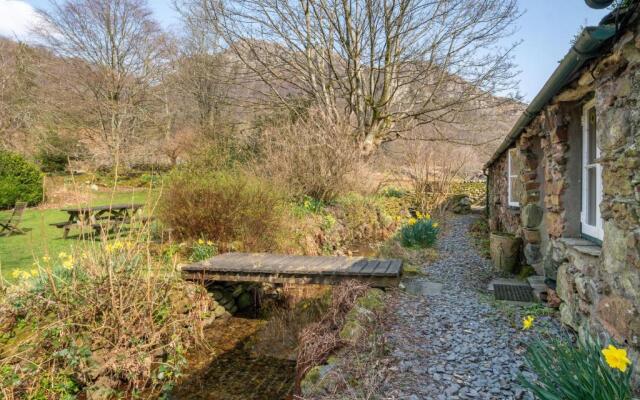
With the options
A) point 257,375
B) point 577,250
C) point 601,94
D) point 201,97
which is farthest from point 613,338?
point 201,97

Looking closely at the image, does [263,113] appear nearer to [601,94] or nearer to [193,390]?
[193,390]

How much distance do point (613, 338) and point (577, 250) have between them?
0.94 meters

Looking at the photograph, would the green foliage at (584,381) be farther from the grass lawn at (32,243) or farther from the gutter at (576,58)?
the grass lawn at (32,243)

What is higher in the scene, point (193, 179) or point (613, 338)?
point (193, 179)

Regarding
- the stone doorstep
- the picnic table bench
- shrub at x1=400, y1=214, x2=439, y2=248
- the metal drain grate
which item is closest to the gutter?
the stone doorstep

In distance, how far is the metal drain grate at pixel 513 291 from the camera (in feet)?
15.3

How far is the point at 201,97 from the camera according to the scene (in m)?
16.8

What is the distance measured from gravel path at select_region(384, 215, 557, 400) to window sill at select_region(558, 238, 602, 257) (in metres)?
0.90

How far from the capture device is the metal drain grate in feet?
15.3

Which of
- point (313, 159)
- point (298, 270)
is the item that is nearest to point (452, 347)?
point (298, 270)

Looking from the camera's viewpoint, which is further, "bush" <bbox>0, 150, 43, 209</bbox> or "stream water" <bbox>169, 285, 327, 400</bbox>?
"bush" <bbox>0, 150, 43, 209</bbox>

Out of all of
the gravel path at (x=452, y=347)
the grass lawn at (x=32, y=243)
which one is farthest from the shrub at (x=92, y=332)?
the gravel path at (x=452, y=347)

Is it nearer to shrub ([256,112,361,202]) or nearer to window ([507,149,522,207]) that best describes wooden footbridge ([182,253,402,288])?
window ([507,149,522,207])

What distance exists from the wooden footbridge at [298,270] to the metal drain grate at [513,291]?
1225 mm
